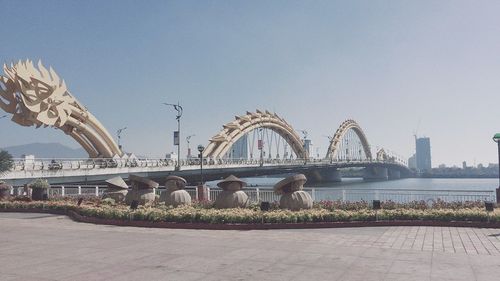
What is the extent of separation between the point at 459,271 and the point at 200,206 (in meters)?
13.8

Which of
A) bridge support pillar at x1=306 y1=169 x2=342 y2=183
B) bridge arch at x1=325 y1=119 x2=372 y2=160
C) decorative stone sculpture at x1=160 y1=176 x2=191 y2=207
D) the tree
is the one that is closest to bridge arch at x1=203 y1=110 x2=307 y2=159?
bridge support pillar at x1=306 y1=169 x2=342 y2=183

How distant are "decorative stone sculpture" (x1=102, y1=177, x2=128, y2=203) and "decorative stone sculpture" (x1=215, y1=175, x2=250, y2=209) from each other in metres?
8.59

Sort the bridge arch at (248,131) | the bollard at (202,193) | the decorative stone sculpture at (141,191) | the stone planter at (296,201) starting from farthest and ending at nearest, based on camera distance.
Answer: the bridge arch at (248,131), the bollard at (202,193), the decorative stone sculpture at (141,191), the stone planter at (296,201)

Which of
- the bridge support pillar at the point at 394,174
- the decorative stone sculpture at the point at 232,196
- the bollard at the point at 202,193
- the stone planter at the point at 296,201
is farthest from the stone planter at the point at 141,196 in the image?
the bridge support pillar at the point at 394,174

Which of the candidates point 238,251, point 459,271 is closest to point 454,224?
point 459,271

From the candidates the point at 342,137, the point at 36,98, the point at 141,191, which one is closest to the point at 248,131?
the point at 36,98

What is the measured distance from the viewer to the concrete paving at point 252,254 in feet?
30.5

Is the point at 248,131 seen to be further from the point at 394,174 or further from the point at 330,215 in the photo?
the point at 394,174

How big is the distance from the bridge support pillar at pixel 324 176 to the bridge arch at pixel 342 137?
732 cm

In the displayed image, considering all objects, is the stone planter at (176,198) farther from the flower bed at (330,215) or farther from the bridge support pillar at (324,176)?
the bridge support pillar at (324,176)

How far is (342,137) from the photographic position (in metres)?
170

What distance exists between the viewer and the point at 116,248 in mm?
12578

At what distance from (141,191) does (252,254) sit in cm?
1359

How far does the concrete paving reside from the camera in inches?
366
